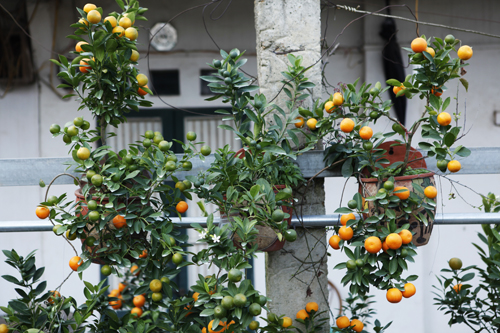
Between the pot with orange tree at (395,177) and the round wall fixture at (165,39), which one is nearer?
the pot with orange tree at (395,177)

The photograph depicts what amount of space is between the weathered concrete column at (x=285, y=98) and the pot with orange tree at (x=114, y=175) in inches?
18.2

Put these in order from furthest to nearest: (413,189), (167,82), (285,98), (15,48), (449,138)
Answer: (167,82)
(15,48)
(285,98)
(413,189)
(449,138)

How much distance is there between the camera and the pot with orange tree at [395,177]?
161 cm

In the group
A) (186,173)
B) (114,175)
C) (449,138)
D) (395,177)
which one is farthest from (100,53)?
(449,138)

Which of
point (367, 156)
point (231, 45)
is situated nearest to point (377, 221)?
point (367, 156)

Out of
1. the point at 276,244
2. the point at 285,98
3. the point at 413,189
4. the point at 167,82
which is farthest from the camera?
the point at 167,82

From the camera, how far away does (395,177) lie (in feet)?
5.52

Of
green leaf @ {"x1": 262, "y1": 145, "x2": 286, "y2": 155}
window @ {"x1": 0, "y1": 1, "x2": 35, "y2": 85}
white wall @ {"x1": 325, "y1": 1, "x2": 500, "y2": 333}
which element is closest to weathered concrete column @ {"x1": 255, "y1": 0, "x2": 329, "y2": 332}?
green leaf @ {"x1": 262, "y1": 145, "x2": 286, "y2": 155}

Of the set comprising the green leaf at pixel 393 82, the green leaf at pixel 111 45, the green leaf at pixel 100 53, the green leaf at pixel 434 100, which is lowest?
the green leaf at pixel 434 100

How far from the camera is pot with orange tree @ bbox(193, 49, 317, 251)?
1.67 m

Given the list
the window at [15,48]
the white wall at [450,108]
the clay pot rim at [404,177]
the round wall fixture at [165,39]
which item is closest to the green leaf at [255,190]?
the clay pot rim at [404,177]

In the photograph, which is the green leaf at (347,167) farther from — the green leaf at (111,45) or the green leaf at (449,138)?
the green leaf at (111,45)

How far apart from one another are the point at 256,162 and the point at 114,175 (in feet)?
1.75

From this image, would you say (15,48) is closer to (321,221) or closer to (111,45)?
(111,45)
